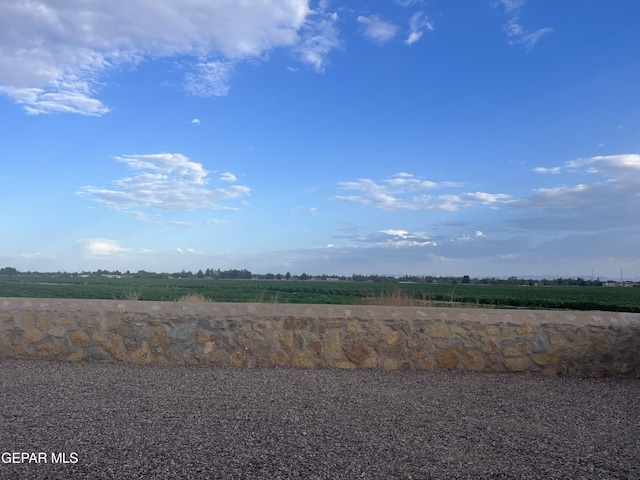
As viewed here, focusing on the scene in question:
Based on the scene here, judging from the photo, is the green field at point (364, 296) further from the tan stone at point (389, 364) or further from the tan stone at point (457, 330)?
the tan stone at point (389, 364)

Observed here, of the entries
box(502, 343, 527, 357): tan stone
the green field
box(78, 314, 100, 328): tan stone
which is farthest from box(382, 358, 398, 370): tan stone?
the green field

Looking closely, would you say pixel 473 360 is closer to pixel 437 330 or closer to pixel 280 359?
pixel 437 330

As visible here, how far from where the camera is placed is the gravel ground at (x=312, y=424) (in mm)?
3771

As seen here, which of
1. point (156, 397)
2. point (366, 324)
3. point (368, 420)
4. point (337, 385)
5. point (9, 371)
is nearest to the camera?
point (368, 420)

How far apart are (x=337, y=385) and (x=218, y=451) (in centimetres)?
247

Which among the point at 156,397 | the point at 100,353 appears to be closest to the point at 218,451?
the point at 156,397

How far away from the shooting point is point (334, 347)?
729 cm

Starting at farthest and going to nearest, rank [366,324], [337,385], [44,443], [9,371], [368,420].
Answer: [366,324] < [9,371] < [337,385] < [368,420] < [44,443]

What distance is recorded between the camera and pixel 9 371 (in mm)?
6789

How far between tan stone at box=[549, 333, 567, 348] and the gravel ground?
1.50 feet

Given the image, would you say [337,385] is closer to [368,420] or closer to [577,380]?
[368,420]

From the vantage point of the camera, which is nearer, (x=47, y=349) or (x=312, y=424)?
(x=312, y=424)

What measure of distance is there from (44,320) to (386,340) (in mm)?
4487

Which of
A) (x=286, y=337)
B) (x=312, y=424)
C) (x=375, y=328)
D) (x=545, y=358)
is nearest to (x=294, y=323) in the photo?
(x=286, y=337)
